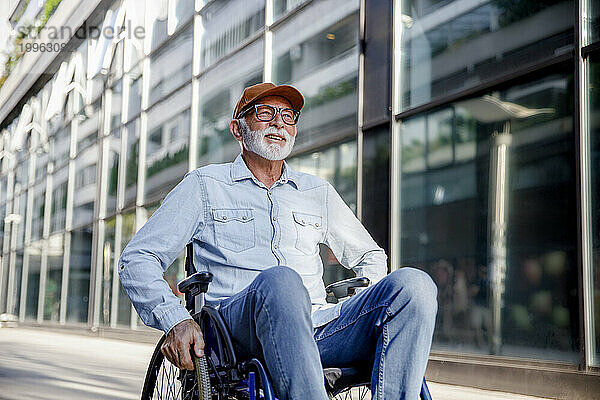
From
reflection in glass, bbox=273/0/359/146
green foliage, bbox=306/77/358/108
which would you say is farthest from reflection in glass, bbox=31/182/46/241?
green foliage, bbox=306/77/358/108

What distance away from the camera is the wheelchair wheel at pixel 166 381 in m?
2.44

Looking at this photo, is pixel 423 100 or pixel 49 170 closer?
pixel 423 100

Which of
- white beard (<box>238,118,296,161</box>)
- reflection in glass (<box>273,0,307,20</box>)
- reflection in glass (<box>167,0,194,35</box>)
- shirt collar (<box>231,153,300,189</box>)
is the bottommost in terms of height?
shirt collar (<box>231,153,300,189</box>)

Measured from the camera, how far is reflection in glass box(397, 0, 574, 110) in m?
5.85

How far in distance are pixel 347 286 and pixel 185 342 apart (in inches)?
26.3

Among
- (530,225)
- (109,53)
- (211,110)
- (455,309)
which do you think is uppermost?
(109,53)

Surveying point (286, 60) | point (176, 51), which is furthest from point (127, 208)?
point (286, 60)

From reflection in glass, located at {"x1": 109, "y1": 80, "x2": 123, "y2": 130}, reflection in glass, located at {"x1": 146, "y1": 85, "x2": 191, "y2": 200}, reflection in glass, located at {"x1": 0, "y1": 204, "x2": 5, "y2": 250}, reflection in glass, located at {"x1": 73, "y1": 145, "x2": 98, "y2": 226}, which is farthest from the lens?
reflection in glass, located at {"x1": 0, "y1": 204, "x2": 5, "y2": 250}

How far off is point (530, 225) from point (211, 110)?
715 centimetres

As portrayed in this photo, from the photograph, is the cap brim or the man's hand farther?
the cap brim

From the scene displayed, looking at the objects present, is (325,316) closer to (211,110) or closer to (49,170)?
(211,110)

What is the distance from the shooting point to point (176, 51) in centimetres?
1367

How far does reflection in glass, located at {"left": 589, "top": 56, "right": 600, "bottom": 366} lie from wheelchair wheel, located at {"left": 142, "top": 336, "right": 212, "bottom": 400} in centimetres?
333

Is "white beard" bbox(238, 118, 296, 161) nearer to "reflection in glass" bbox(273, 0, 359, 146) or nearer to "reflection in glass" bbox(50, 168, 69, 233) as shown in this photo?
"reflection in glass" bbox(273, 0, 359, 146)
